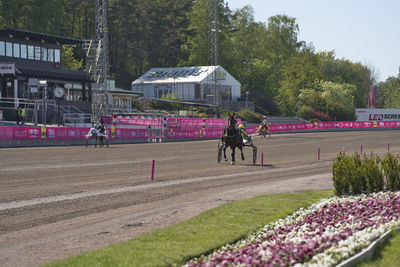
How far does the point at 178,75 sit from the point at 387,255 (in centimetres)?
8182

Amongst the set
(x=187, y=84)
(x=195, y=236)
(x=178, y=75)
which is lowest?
(x=195, y=236)

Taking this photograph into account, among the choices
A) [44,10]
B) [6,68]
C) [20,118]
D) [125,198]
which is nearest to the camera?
[125,198]

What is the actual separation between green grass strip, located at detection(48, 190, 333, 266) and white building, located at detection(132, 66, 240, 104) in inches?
2774

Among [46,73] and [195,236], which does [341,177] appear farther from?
[46,73]

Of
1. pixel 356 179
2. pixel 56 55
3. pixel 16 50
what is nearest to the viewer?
pixel 356 179

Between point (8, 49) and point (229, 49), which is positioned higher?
point (229, 49)

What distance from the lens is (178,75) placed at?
3516 inches

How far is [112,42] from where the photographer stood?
103 metres

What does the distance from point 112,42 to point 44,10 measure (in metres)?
20.7

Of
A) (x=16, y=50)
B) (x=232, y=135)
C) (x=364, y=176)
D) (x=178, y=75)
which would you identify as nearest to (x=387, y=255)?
(x=364, y=176)

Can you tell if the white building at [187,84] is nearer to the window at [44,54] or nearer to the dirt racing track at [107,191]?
the window at [44,54]

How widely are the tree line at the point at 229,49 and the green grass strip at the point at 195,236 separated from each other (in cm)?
7767

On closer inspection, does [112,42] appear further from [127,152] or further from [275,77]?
[127,152]

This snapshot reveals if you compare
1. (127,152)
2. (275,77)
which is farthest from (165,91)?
(127,152)
